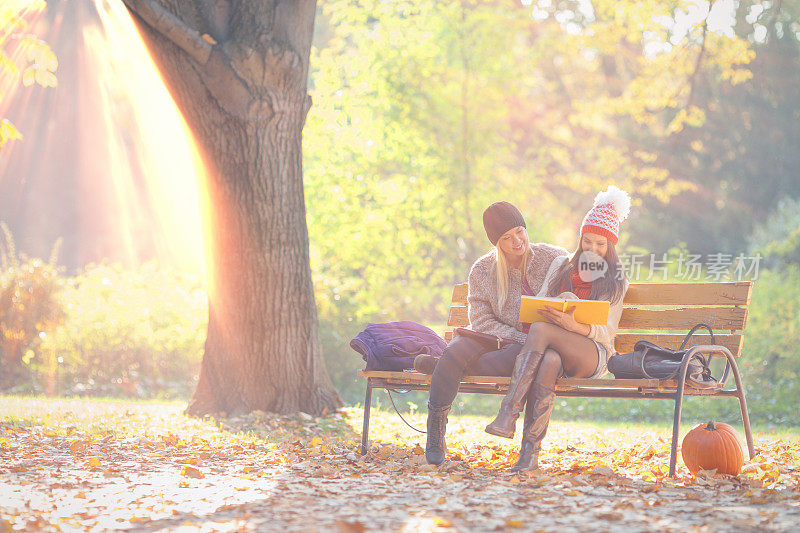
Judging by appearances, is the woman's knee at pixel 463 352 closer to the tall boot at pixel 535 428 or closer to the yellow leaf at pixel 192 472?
the tall boot at pixel 535 428

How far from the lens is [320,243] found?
40.8ft

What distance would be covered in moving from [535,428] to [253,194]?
3.15m

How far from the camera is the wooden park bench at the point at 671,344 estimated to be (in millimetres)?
4320

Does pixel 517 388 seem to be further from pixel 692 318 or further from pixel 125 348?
pixel 125 348

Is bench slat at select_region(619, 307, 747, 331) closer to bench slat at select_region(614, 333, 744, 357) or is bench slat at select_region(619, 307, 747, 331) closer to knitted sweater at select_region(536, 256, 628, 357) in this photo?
bench slat at select_region(614, 333, 744, 357)

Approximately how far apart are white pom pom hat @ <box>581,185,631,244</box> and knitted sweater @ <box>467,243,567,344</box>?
352mm

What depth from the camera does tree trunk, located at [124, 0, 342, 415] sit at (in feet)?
20.6

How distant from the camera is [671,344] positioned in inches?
200

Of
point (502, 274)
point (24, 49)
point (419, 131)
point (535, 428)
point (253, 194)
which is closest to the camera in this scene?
point (535, 428)

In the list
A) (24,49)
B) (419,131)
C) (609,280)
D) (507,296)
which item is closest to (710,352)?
(609,280)

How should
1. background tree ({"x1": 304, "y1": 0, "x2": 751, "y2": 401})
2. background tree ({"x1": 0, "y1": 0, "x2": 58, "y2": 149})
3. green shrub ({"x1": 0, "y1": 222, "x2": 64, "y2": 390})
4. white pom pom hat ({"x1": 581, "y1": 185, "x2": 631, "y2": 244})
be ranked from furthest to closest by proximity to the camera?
background tree ({"x1": 304, "y1": 0, "x2": 751, "y2": 401})
green shrub ({"x1": 0, "y1": 222, "x2": 64, "y2": 390})
background tree ({"x1": 0, "y1": 0, "x2": 58, "y2": 149})
white pom pom hat ({"x1": 581, "y1": 185, "x2": 631, "y2": 244})

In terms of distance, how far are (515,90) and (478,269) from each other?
31.3ft

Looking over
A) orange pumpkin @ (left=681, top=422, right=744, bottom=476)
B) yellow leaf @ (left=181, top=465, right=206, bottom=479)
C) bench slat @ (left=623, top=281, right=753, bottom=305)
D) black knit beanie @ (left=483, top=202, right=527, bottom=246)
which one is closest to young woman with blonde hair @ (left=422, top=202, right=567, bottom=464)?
black knit beanie @ (left=483, top=202, right=527, bottom=246)

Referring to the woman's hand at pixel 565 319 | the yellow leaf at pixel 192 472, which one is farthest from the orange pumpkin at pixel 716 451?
the yellow leaf at pixel 192 472
